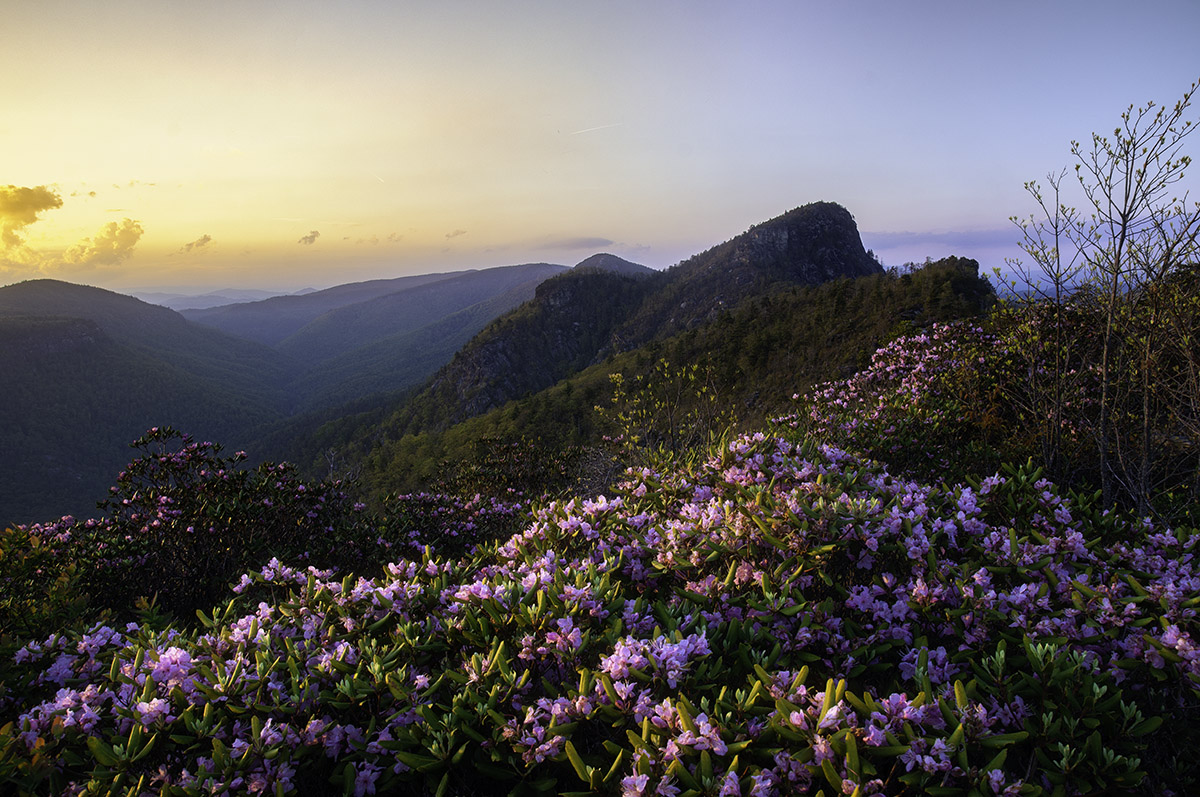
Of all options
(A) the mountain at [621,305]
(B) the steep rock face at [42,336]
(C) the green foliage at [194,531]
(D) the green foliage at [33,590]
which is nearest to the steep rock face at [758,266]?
(A) the mountain at [621,305]

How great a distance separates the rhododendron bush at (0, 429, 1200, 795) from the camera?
1.88 metres

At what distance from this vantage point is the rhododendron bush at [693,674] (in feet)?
6.15

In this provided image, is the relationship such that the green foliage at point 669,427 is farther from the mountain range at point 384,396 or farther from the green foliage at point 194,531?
the mountain range at point 384,396

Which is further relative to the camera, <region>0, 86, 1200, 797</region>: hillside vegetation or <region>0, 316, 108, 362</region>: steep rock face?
<region>0, 316, 108, 362</region>: steep rock face

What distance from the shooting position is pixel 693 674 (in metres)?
2.29

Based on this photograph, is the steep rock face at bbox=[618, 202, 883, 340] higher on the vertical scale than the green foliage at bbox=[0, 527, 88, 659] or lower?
higher

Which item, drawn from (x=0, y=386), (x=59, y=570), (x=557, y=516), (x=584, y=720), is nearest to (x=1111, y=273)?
(x=557, y=516)

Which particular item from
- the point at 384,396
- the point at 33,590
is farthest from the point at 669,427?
the point at 384,396

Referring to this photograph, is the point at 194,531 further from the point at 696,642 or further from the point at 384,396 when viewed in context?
the point at 384,396

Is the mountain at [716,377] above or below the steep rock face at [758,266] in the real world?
below

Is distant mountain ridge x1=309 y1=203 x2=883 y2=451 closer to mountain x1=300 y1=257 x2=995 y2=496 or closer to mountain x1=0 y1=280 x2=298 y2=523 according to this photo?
mountain x1=300 y1=257 x2=995 y2=496

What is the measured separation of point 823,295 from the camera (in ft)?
105

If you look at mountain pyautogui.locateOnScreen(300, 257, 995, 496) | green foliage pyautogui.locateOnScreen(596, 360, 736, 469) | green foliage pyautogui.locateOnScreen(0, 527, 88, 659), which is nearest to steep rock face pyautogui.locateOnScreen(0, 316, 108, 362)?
mountain pyautogui.locateOnScreen(300, 257, 995, 496)

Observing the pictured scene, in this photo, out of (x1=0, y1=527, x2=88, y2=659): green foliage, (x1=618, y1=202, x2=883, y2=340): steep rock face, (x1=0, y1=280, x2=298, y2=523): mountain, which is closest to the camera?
(x1=0, y1=527, x2=88, y2=659): green foliage
